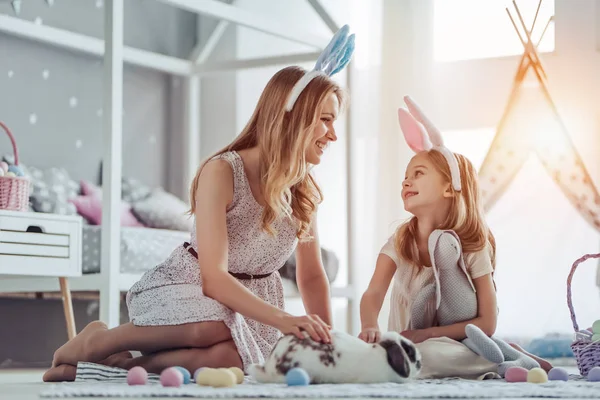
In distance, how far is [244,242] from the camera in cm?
193

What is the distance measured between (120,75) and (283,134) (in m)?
1.13

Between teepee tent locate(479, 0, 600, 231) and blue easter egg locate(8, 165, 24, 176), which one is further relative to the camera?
teepee tent locate(479, 0, 600, 231)

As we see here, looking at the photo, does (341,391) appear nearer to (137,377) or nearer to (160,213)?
(137,377)

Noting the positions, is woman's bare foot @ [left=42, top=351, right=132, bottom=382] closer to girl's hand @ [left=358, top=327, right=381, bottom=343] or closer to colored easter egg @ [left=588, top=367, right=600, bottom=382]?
girl's hand @ [left=358, top=327, right=381, bottom=343]

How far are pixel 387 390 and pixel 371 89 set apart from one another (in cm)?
287

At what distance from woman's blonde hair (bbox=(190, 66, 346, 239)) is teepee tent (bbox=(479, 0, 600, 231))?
2.02m

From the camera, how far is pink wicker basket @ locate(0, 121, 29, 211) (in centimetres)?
269

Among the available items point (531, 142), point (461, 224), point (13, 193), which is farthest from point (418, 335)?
point (531, 142)

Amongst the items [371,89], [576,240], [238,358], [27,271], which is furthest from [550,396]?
[371,89]

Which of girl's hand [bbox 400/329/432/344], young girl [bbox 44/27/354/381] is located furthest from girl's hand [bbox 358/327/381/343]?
girl's hand [bbox 400/329/432/344]

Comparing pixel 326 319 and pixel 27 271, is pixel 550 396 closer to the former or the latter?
pixel 326 319

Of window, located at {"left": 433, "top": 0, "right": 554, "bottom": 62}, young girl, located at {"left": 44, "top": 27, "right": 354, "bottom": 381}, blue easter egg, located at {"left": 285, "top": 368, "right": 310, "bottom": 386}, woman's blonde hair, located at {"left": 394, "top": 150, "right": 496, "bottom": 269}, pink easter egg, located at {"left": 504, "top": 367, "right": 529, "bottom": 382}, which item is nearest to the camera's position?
blue easter egg, located at {"left": 285, "top": 368, "right": 310, "bottom": 386}

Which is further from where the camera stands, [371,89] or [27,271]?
→ [371,89]

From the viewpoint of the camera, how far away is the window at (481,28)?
13.0 ft
